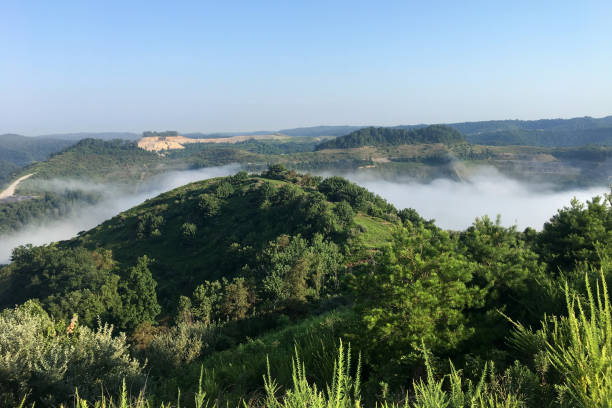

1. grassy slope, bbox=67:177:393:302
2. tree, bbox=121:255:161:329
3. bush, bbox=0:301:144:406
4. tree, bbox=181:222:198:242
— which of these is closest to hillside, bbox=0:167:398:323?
tree, bbox=181:222:198:242

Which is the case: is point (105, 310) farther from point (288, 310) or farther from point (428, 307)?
point (428, 307)

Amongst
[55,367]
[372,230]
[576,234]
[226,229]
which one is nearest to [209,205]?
[226,229]

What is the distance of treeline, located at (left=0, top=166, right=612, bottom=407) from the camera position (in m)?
5.21

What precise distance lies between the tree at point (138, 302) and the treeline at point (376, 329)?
0.18 meters

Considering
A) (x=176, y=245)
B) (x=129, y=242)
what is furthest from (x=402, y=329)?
(x=129, y=242)

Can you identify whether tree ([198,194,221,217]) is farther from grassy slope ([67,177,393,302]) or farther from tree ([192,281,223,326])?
tree ([192,281,223,326])

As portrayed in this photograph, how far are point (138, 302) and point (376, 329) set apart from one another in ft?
120

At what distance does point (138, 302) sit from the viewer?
38.9 meters

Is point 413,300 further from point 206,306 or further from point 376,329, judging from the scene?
point 206,306

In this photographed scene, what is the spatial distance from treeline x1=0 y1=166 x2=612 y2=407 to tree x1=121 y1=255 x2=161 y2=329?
178 millimetres

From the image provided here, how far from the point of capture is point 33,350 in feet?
35.9

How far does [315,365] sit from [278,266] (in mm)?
27100

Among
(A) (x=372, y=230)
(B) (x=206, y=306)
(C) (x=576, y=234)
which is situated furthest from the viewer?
(A) (x=372, y=230)

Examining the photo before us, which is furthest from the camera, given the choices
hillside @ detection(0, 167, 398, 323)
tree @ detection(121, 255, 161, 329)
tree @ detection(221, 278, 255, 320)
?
hillside @ detection(0, 167, 398, 323)
